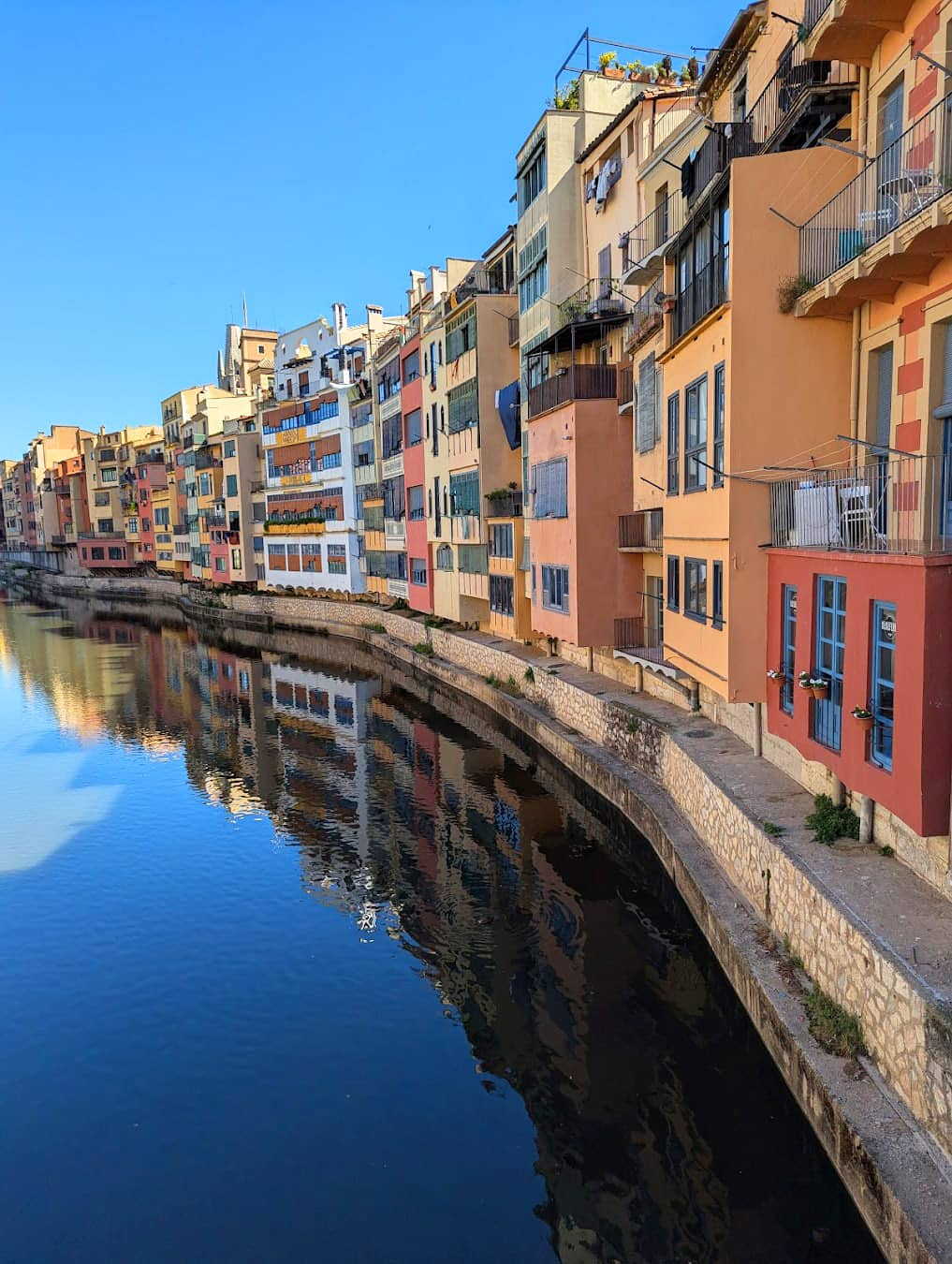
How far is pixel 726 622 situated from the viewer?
1388 cm

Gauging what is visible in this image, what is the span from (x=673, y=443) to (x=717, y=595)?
375 centimetres

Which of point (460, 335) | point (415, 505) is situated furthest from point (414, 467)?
point (460, 335)

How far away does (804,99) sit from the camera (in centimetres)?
1256

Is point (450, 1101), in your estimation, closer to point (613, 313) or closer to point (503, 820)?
point (503, 820)

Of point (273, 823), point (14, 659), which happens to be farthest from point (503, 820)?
point (14, 659)

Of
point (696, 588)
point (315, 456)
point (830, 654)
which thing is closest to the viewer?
point (830, 654)

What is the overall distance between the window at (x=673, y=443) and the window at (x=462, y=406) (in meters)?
16.7

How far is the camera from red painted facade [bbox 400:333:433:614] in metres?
41.1

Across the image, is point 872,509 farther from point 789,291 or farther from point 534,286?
point 534,286

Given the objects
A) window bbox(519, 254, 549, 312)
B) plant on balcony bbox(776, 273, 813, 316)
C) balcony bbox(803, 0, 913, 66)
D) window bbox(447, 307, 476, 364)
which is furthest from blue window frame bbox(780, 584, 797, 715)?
window bbox(447, 307, 476, 364)

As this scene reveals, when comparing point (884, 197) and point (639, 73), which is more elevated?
point (639, 73)

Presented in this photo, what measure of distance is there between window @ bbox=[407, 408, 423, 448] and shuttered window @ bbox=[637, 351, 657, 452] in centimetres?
2186

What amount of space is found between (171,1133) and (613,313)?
20557mm

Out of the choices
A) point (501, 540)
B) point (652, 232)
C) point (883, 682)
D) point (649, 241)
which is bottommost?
point (883, 682)
